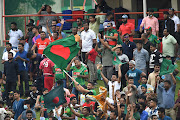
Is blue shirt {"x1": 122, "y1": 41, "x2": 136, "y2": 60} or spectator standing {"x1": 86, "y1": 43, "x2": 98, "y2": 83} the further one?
spectator standing {"x1": 86, "y1": 43, "x2": 98, "y2": 83}

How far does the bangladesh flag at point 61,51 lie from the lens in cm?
1692

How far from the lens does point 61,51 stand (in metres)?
17.0

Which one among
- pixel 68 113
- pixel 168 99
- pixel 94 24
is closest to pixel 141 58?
pixel 168 99

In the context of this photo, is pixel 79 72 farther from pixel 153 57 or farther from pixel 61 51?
pixel 153 57

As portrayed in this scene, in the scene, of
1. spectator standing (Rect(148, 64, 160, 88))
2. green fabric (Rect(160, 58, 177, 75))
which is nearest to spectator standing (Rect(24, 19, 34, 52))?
spectator standing (Rect(148, 64, 160, 88))

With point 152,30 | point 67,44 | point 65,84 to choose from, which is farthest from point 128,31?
point 67,44

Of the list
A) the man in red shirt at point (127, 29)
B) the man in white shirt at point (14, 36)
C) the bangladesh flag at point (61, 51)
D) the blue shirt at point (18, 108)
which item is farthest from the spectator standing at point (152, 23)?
the blue shirt at point (18, 108)

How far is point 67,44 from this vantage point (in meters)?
17.2

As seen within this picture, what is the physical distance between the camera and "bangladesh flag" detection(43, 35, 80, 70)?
666 inches

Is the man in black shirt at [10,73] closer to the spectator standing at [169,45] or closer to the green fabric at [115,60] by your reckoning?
the green fabric at [115,60]

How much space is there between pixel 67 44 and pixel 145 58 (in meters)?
3.69

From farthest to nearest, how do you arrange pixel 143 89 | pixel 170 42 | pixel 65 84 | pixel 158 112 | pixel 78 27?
pixel 78 27 → pixel 170 42 → pixel 65 84 → pixel 143 89 → pixel 158 112

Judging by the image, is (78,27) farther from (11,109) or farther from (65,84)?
(11,109)

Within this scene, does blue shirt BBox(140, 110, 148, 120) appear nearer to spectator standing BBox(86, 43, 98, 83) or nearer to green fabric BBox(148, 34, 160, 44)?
green fabric BBox(148, 34, 160, 44)
